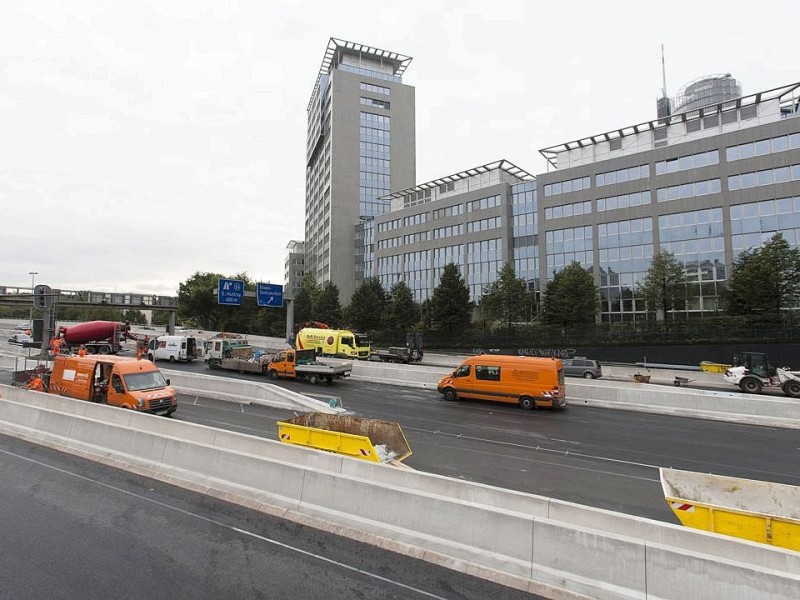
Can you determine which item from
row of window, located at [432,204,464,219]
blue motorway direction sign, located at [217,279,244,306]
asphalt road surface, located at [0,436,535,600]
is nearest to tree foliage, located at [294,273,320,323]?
row of window, located at [432,204,464,219]

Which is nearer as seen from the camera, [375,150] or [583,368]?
[583,368]

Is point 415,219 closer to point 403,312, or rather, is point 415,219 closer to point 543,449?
point 403,312

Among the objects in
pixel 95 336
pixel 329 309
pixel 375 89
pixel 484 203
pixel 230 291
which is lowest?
pixel 95 336

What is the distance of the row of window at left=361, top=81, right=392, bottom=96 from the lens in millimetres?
95175

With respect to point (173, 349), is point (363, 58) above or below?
above

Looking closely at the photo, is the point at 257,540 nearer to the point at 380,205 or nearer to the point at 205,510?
the point at 205,510

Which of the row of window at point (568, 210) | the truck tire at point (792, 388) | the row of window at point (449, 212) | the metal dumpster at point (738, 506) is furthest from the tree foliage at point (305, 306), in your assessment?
the metal dumpster at point (738, 506)

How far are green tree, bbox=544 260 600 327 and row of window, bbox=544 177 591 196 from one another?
14.9 meters

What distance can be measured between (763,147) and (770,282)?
18079 mm

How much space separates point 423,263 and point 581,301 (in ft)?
107

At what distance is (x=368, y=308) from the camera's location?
59.2 m

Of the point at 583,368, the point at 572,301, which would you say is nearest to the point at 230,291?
the point at 583,368

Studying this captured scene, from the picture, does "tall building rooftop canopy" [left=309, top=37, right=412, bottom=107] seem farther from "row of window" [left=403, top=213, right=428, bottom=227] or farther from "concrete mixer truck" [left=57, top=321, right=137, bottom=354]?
"concrete mixer truck" [left=57, top=321, right=137, bottom=354]

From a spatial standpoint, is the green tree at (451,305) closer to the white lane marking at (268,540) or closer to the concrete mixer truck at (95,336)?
the concrete mixer truck at (95,336)
